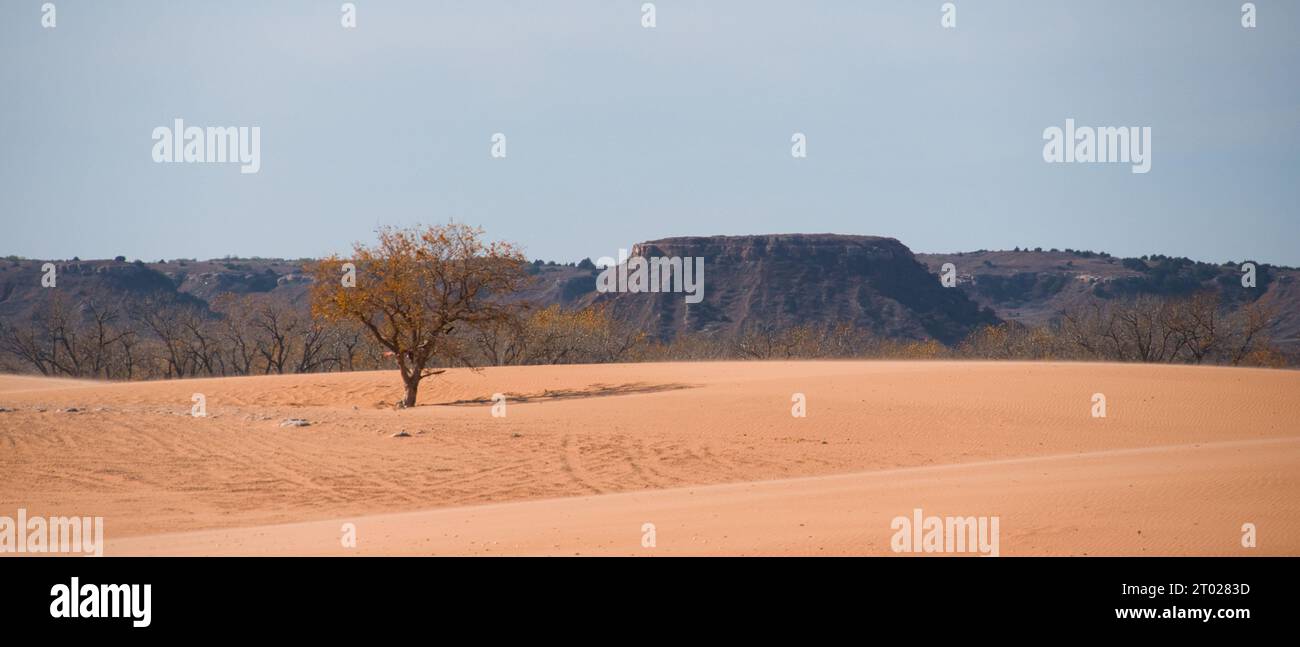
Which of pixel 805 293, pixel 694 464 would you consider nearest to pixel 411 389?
pixel 694 464

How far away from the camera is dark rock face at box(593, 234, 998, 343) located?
96.1 metres

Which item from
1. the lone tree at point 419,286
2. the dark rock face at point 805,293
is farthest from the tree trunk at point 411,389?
the dark rock face at point 805,293

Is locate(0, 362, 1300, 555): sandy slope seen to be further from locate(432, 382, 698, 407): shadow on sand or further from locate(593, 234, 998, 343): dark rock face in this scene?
locate(593, 234, 998, 343): dark rock face

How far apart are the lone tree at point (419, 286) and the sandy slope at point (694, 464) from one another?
271cm

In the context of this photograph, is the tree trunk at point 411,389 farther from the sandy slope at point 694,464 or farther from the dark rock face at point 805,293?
the dark rock face at point 805,293

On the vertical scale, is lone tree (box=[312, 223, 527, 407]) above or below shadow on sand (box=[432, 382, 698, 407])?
above

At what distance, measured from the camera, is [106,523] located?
1375 cm

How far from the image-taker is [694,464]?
20203 mm

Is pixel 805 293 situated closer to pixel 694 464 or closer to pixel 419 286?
pixel 419 286

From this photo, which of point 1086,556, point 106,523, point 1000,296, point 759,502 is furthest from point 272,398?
point 1000,296

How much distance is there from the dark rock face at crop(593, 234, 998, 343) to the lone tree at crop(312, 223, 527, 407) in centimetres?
6280

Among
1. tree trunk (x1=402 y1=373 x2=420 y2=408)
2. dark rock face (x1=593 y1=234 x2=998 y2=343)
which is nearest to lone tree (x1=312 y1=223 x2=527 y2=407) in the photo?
tree trunk (x1=402 y1=373 x2=420 y2=408)
